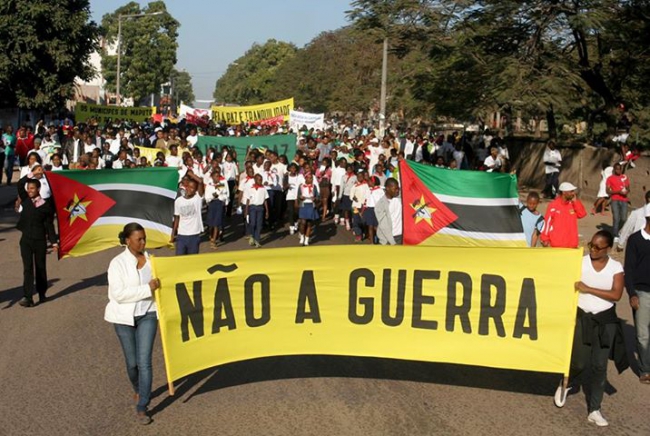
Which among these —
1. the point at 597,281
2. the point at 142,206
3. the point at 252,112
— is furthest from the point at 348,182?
Answer: the point at 252,112

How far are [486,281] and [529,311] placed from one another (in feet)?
1.40

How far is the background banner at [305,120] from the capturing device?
114ft

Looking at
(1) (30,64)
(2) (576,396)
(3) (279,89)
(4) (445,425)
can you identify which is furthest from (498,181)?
(3) (279,89)

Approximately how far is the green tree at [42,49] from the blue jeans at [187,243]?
93.3 feet

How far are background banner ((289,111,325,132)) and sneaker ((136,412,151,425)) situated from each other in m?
28.3

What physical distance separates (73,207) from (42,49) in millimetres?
30462

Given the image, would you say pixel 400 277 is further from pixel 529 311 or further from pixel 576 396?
pixel 576 396

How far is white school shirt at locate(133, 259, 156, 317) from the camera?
6594mm

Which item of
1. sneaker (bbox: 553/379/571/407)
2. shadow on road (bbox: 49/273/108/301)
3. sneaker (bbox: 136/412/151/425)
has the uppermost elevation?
sneaker (bbox: 553/379/571/407)

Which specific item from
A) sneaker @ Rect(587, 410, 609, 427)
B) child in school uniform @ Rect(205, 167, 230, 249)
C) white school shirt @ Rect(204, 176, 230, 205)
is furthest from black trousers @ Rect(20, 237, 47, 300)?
sneaker @ Rect(587, 410, 609, 427)

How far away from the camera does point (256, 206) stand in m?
15.6

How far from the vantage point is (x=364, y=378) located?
7859 millimetres

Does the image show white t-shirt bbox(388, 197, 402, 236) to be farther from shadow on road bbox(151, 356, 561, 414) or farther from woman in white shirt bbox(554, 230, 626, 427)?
woman in white shirt bbox(554, 230, 626, 427)

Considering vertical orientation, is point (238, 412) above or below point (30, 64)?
below
